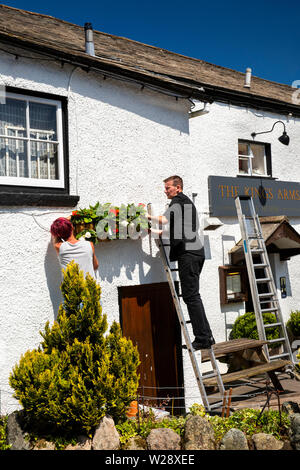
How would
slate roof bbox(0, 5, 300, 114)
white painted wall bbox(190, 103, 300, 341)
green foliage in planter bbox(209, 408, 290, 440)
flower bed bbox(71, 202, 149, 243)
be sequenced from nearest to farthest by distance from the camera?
1. green foliage in planter bbox(209, 408, 290, 440)
2. flower bed bbox(71, 202, 149, 243)
3. slate roof bbox(0, 5, 300, 114)
4. white painted wall bbox(190, 103, 300, 341)

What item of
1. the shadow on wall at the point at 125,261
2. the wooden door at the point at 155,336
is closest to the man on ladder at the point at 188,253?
the shadow on wall at the point at 125,261

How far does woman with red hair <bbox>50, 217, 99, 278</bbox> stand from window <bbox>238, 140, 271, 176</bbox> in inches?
211

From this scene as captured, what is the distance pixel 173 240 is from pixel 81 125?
1.86 meters

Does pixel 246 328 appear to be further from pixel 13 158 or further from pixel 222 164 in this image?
pixel 13 158

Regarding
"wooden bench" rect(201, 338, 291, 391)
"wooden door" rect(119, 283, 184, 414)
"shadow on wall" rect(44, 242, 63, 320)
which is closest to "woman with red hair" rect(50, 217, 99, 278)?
"shadow on wall" rect(44, 242, 63, 320)

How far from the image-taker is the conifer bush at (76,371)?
4.58 m

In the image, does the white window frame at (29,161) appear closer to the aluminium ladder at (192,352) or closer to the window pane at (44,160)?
the window pane at (44,160)

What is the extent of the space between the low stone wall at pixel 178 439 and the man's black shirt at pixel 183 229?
6.75 feet

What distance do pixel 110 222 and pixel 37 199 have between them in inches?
36.5

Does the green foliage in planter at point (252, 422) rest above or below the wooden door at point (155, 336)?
below

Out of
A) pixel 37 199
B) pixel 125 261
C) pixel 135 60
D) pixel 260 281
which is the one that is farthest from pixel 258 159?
pixel 37 199

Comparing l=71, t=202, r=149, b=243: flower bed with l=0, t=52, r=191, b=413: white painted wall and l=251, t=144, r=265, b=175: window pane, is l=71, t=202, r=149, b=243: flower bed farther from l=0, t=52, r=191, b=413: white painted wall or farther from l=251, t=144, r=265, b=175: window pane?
l=251, t=144, r=265, b=175: window pane

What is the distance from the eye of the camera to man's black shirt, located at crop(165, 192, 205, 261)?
617 cm

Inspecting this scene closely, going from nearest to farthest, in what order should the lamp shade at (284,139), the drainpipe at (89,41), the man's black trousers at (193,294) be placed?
the man's black trousers at (193,294) → the drainpipe at (89,41) → the lamp shade at (284,139)
